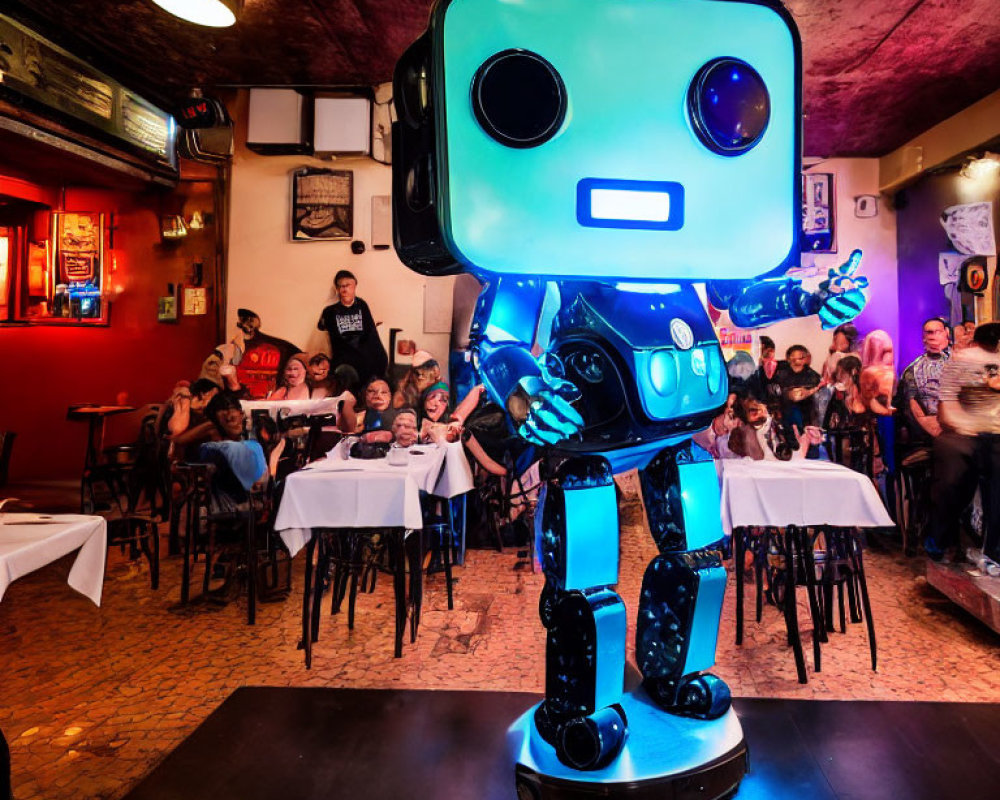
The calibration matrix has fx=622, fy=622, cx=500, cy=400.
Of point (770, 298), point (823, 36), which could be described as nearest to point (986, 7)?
point (823, 36)

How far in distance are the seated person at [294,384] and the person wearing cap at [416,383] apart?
753mm

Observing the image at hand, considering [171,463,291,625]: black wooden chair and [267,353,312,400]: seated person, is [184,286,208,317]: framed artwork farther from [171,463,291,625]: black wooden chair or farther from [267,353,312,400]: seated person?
[171,463,291,625]: black wooden chair

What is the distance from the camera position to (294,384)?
5246 millimetres

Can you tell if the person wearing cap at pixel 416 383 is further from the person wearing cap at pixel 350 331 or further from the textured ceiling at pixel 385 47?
the textured ceiling at pixel 385 47

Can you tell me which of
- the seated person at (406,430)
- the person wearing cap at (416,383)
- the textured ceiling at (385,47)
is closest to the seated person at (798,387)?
the textured ceiling at (385,47)

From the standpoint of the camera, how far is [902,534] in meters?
4.88

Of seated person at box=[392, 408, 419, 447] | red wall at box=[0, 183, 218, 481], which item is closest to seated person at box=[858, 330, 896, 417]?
seated person at box=[392, 408, 419, 447]

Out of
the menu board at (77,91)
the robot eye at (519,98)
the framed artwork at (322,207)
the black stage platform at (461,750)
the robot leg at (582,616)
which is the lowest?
the black stage platform at (461,750)

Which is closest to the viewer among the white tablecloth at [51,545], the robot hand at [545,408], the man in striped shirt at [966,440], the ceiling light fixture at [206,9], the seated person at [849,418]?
the robot hand at [545,408]

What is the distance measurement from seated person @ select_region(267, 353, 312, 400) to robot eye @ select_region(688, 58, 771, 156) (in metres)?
4.51

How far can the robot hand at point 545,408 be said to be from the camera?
4.18 ft

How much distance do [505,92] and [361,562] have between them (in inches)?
88.2

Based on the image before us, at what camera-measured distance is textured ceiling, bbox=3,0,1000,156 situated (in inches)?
161

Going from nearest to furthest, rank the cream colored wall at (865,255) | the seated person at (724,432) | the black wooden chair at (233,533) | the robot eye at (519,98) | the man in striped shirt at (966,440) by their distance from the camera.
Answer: the robot eye at (519,98)
the black wooden chair at (233,533)
the man in striped shirt at (966,440)
the seated person at (724,432)
the cream colored wall at (865,255)
